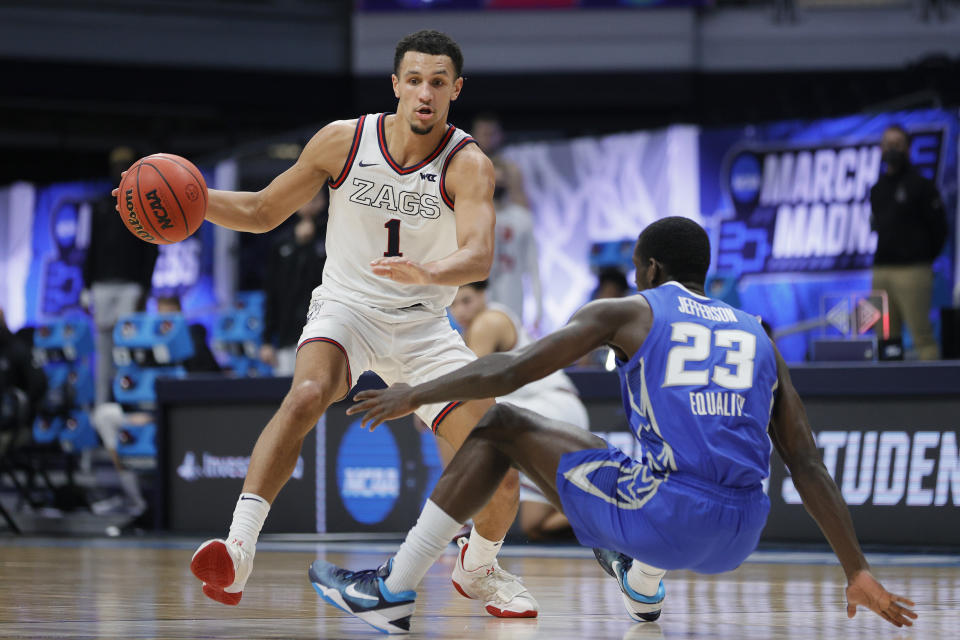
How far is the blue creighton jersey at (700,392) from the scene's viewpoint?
3279 mm

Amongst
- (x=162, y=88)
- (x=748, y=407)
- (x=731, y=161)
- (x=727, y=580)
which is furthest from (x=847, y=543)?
(x=162, y=88)

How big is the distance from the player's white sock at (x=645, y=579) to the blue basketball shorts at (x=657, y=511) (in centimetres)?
43

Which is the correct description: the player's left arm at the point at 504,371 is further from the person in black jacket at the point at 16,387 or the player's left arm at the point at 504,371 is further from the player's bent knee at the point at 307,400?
the person in black jacket at the point at 16,387

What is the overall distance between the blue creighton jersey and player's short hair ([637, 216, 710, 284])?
10cm

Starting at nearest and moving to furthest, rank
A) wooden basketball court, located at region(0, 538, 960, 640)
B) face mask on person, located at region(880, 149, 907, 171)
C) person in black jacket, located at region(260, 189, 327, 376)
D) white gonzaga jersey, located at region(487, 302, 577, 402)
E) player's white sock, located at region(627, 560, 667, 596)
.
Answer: wooden basketball court, located at region(0, 538, 960, 640) < player's white sock, located at region(627, 560, 667, 596) < white gonzaga jersey, located at region(487, 302, 577, 402) < face mask on person, located at region(880, 149, 907, 171) < person in black jacket, located at region(260, 189, 327, 376)

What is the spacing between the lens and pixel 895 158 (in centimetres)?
882

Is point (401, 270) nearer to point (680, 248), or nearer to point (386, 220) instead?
point (386, 220)

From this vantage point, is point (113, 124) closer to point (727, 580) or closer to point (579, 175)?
point (579, 175)

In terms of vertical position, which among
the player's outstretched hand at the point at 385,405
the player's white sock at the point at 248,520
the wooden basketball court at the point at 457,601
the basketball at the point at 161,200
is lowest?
the wooden basketball court at the point at 457,601

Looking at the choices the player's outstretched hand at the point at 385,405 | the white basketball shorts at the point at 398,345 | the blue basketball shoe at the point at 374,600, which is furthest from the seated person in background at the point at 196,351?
the player's outstretched hand at the point at 385,405

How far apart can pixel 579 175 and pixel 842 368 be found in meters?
6.32

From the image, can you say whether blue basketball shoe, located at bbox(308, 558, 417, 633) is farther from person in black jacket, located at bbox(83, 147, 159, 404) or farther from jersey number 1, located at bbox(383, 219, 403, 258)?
person in black jacket, located at bbox(83, 147, 159, 404)

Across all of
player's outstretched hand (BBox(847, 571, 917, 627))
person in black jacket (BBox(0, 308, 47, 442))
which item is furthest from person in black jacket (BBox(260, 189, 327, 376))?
player's outstretched hand (BBox(847, 571, 917, 627))

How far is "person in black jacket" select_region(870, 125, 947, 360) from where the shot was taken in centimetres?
895
